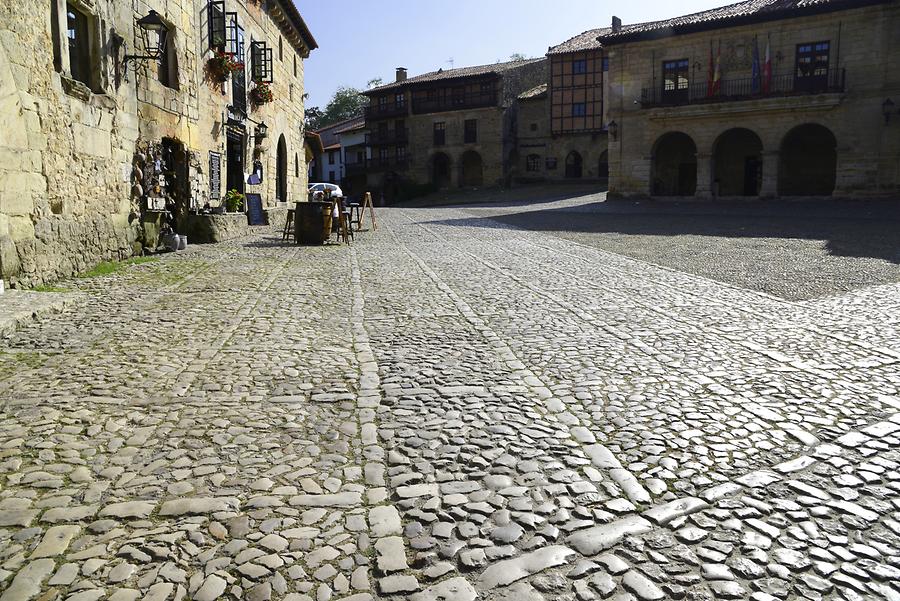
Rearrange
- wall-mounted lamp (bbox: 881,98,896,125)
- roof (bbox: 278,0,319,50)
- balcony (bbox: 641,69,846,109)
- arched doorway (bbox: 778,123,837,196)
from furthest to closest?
arched doorway (bbox: 778,123,837,196)
balcony (bbox: 641,69,846,109)
wall-mounted lamp (bbox: 881,98,896,125)
roof (bbox: 278,0,319,50)

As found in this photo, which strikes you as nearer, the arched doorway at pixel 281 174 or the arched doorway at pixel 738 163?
the arched doorway at pixel 281 174

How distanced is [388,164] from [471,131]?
8171 mm

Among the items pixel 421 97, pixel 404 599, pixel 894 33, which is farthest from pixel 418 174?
pixel 404 599

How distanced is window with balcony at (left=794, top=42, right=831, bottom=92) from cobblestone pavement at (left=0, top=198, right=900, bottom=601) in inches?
1041

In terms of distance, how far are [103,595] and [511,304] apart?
5730mm

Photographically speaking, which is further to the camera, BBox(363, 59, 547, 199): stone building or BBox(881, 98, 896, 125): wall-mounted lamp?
BBox(363, 59, 547, 199): stone building

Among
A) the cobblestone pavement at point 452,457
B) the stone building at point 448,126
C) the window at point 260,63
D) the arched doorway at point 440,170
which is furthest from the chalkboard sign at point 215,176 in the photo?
the arched doorway at point 440,170

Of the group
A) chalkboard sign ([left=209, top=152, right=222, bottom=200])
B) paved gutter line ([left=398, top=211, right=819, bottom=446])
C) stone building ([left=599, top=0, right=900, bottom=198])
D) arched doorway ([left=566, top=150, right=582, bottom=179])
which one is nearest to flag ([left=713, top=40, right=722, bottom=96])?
stone building ([left=599, top=0, right=900, bottom=198])

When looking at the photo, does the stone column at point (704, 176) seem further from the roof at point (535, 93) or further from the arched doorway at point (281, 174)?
the roof at point (535, 93)

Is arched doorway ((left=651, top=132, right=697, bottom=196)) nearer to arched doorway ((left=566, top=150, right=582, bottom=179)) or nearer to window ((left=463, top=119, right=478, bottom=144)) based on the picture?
arched doorway ((left=566, top=150, right=582, bottom=179))

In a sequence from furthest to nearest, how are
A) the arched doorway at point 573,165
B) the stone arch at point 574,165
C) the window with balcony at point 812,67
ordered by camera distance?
the arched doorway at point 573,165 < the stone arch at point 574,165 < the window with balcony at point 812,67

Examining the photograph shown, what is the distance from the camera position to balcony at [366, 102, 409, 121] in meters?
57.3

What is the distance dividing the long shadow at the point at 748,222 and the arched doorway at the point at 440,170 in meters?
26.6

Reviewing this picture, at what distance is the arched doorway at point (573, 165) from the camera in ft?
167
